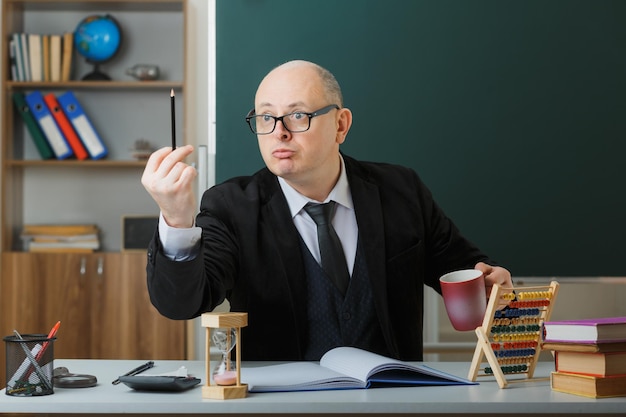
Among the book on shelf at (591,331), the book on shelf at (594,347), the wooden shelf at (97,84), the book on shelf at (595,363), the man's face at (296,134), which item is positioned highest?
the wooden shelf at (97,84)

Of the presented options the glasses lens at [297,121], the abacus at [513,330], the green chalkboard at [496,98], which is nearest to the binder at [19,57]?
the green chalkboard at [496,98]

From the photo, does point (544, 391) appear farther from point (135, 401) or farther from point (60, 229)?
point (60, 229)

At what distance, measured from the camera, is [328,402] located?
4.66 ft

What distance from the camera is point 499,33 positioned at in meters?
3.36

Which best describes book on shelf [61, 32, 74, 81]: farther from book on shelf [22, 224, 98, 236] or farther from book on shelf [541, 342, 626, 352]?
book on shelf [541, 342, 626, 352]

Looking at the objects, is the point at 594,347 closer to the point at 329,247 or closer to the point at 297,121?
the point at 329,247

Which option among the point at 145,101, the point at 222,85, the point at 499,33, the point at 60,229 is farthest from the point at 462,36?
the point at 60,229

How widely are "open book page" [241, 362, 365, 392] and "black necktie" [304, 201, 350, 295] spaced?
0.52 meters

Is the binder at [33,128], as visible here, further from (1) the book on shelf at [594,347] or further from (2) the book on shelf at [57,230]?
(1) the book on shelf at [594,347]

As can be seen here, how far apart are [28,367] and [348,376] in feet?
1.93

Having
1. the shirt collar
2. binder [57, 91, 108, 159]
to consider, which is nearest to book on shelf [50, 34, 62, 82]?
binder [57, 91, 108, 159]

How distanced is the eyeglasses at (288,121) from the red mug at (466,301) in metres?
0.69

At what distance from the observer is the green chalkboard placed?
11.0ft

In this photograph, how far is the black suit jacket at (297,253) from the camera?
2209 millimetres
